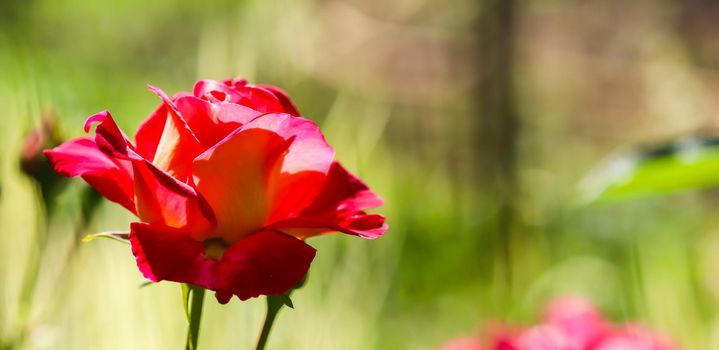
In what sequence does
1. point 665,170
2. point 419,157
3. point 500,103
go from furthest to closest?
point 419,157 < point 500,103 < point 665,170

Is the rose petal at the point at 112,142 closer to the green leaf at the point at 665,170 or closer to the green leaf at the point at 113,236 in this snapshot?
the green leaf at the point at 113,236

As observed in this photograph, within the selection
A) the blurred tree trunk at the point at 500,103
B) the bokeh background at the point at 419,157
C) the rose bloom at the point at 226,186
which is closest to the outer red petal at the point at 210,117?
the rose bloom at the point at 226,186

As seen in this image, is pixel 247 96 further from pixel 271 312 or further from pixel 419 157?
pixel 419 157

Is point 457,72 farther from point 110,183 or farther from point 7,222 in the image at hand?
point 110,183

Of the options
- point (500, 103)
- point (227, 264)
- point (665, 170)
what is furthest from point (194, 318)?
point (500, 103)

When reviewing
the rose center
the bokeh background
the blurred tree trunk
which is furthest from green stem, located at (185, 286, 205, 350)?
the blurred tree trunk

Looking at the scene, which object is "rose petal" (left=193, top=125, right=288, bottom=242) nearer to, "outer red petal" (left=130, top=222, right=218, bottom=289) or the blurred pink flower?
"outer red petal" (left=130, top=222, right=218, bottom=289)
